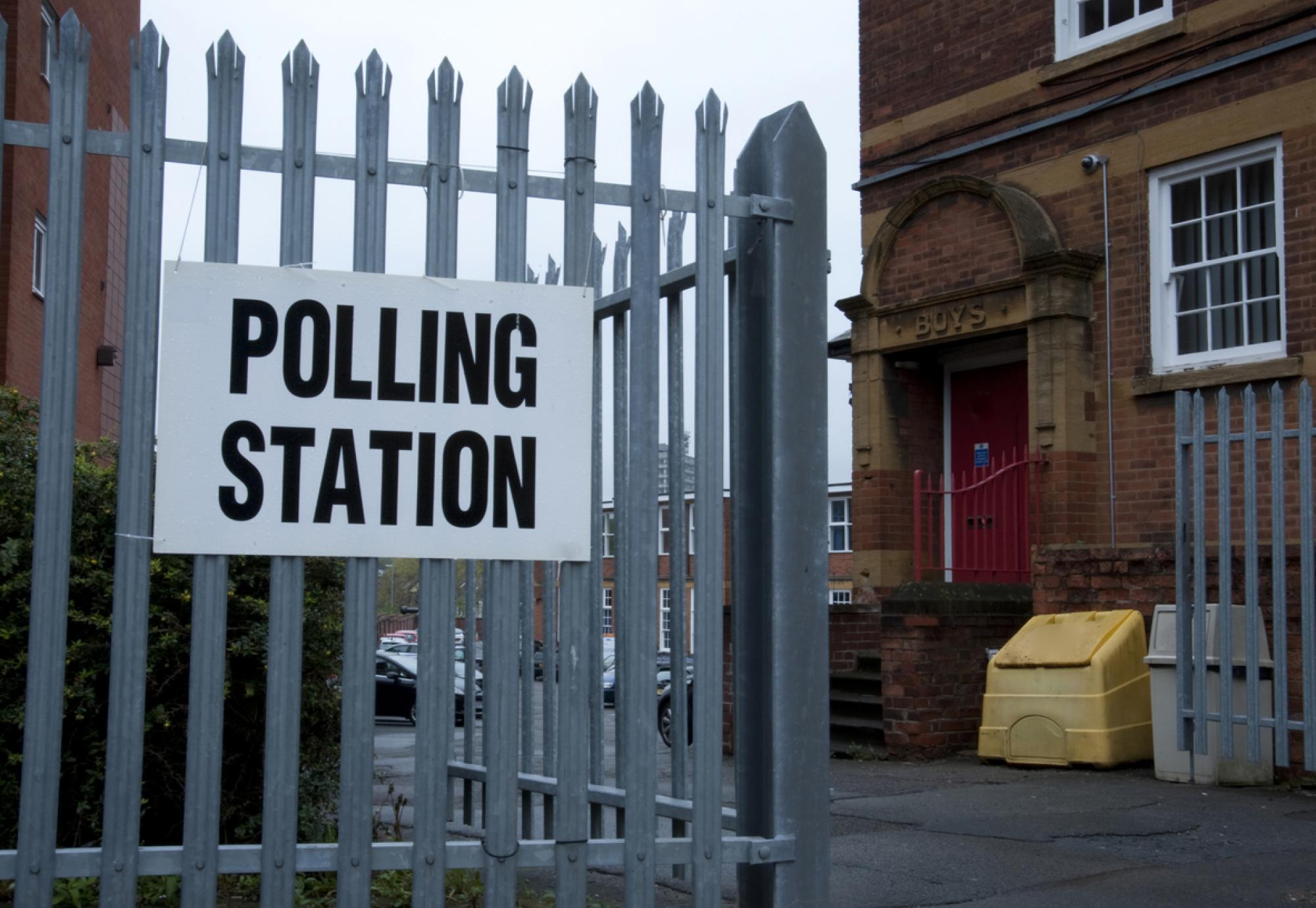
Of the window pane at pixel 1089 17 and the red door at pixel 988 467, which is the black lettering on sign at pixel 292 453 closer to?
the red door at pixel 988 467

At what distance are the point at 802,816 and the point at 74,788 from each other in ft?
10.1

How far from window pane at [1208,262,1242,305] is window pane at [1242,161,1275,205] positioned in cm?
54

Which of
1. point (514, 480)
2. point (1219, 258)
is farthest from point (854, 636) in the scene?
point (514, 480)

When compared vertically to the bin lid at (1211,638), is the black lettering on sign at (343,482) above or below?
above

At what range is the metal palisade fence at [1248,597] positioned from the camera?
8203mm

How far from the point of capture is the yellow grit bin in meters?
9.89

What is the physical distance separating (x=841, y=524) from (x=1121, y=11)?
4165cm

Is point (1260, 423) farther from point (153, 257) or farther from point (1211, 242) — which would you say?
point (153, 257)

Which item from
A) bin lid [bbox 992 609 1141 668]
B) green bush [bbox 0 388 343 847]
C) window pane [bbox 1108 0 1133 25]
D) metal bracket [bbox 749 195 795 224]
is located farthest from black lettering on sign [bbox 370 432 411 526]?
window pane [bbox 1108 0 1133 25]

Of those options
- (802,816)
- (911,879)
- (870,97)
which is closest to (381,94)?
(802,816)

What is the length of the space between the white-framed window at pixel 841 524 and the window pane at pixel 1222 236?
40412 mm

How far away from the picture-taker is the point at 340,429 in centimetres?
333

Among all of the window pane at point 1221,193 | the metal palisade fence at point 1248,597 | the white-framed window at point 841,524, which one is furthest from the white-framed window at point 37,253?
the white-framed window at point 841,524

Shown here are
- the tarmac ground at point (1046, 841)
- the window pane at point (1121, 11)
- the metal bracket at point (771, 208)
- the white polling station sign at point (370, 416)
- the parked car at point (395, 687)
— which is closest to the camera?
the white polling station sign at point (370, 416)
